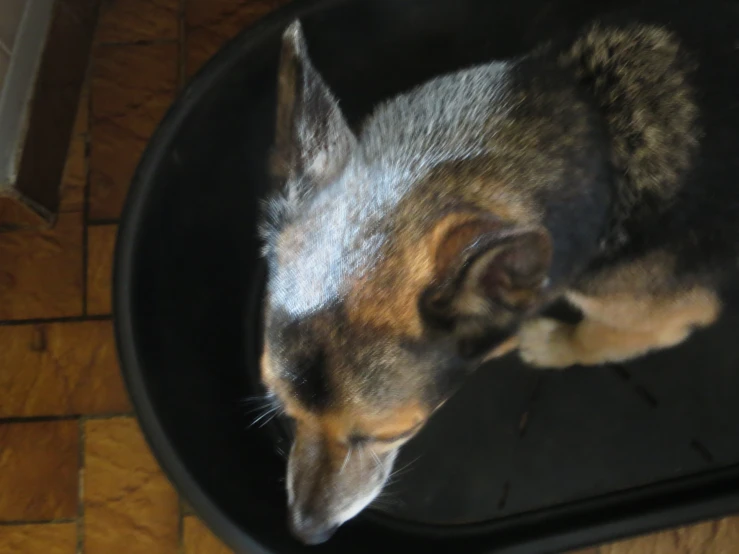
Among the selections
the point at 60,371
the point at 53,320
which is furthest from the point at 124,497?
the point at 53,320

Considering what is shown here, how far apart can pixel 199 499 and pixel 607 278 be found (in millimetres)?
844

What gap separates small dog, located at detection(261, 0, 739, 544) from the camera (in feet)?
3.02

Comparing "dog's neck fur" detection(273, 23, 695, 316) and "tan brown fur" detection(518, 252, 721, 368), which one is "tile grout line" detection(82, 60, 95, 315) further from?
"tan brown fur" detection(518, 252, 721, 368)

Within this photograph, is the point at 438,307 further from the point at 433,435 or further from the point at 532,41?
the point at 532,41

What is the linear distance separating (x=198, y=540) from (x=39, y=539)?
0.38 metres

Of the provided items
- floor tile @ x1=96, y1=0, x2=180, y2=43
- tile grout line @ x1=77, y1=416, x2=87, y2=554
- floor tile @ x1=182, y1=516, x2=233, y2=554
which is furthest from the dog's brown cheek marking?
floor tile @ x1=96, y1=0, x2=180, y2=43

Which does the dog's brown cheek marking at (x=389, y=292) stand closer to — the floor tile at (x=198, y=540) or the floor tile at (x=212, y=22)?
the floor tile at (x=198, y=540)

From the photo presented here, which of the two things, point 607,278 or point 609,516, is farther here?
point 609,516

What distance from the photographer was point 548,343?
1566 millimetres

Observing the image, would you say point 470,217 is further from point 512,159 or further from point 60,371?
point 60,371

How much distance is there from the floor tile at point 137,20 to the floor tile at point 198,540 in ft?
3.92

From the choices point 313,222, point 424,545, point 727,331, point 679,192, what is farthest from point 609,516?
point 313,222

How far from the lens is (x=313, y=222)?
3.19 feet

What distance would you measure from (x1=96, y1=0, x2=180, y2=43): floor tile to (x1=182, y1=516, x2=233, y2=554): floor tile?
1196mm
